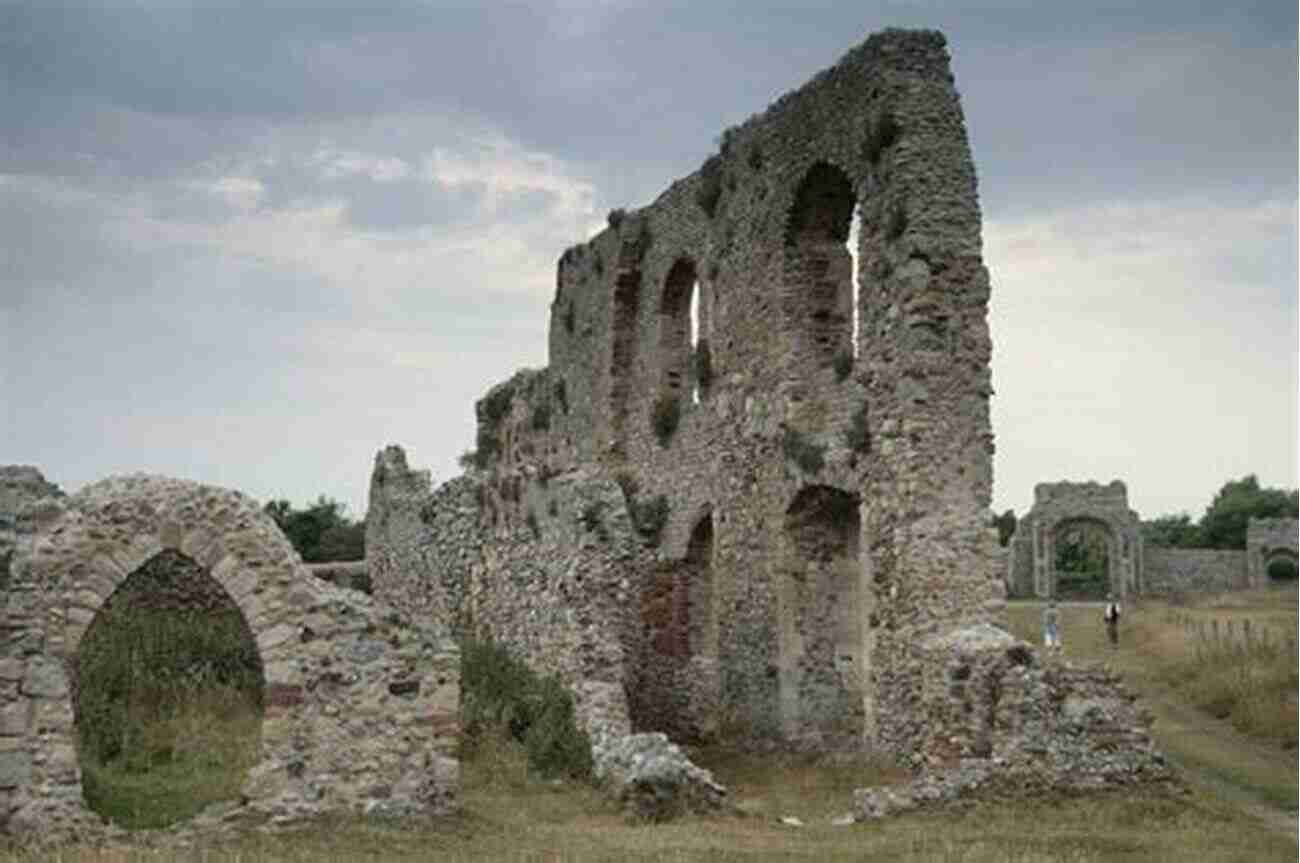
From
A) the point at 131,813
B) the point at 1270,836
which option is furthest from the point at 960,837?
the point at 131,813

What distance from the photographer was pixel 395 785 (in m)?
13.5

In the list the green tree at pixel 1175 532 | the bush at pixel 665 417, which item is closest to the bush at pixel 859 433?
the bush at pixel 665 417

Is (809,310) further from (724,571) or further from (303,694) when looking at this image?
(303,694)

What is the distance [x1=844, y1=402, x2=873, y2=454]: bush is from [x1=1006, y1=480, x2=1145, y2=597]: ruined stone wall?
34.2 metres

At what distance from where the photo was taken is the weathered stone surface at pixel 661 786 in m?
14.4

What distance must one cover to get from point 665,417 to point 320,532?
28158 mm

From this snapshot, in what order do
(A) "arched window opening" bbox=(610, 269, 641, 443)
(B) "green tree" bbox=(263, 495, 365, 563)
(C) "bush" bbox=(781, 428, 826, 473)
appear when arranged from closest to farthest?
(C) "bush" bbox=(781, 428, 826, 473)
(A) "arched window opening" bbox=(610, 269, 641, 443)
(B) "green tree" bbox=(263, 495, 365, 563)

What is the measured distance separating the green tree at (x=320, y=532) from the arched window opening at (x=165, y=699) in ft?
81.4

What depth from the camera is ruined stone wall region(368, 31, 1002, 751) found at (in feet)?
56.8

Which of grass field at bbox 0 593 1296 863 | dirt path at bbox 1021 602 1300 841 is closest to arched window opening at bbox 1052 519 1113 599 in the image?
dirt path at bbox 1021 602 1300 841

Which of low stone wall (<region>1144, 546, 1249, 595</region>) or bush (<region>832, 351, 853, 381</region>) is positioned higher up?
bush (<region>832, 351, 853, 381</region>)

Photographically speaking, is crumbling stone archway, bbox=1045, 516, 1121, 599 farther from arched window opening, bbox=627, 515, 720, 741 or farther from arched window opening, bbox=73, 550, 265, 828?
arched window opening, bbox=73, 550, 265, 828

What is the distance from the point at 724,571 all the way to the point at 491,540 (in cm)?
310

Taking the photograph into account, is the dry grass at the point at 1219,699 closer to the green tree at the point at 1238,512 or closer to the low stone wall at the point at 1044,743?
the low stone wall at the point at 1044,743
